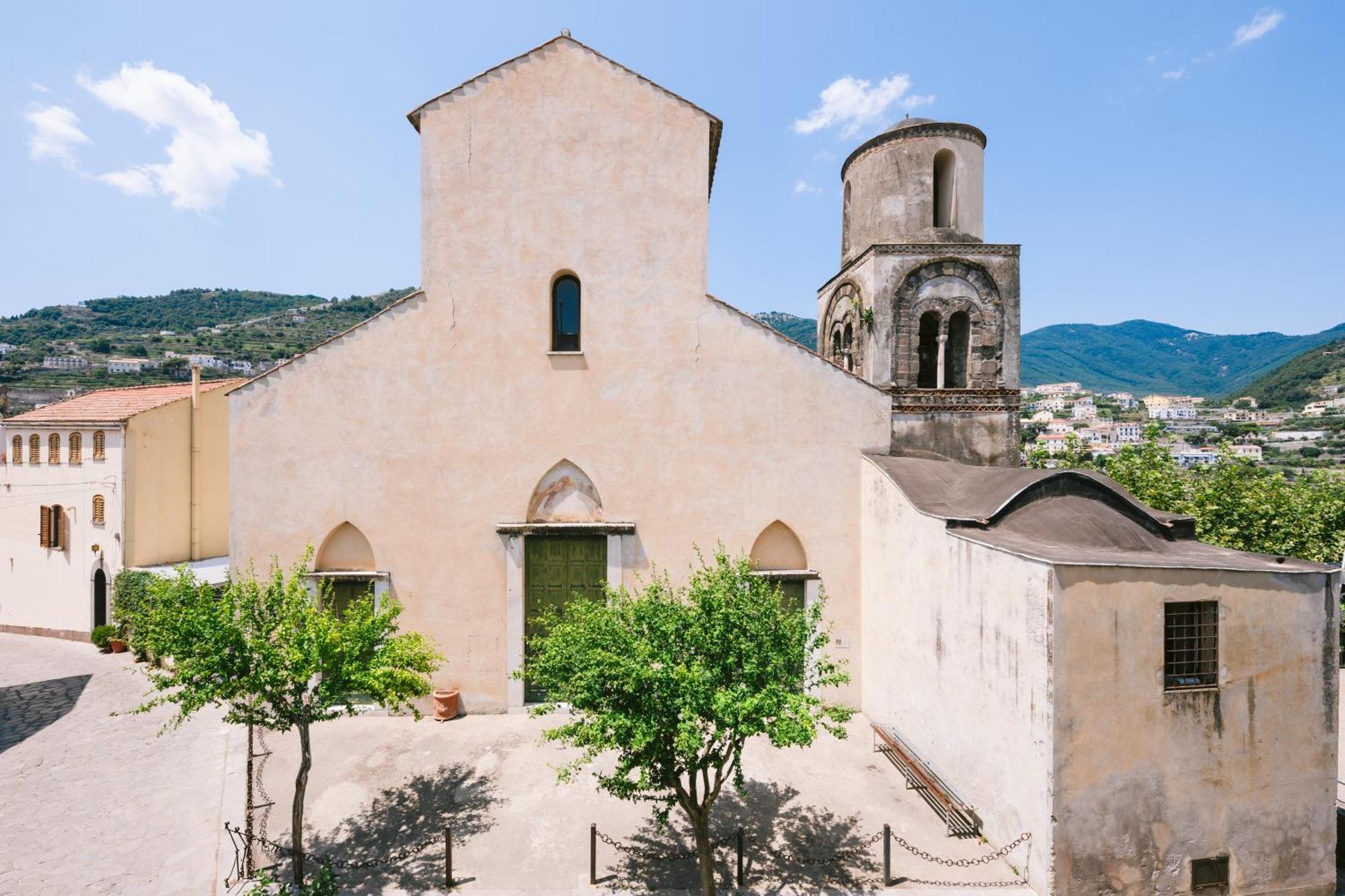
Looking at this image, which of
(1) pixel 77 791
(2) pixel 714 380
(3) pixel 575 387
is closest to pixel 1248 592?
(2) pixel 714 380

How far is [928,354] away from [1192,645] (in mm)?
8312

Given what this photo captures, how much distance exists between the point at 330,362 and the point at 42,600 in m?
16.5

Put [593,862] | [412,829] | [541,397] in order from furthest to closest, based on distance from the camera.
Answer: [541,397], [412,829], [593,862]

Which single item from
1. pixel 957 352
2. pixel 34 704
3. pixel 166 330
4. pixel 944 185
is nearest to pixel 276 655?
pixel 34 704

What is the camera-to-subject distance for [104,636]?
17062 millimetres

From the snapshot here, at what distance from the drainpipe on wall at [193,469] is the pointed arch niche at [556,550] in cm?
1418

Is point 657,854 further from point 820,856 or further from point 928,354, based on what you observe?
point 928,354

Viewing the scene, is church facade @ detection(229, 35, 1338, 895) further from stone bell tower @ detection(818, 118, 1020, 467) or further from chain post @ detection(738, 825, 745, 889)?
chain post @ detection(738, 825, 745, 889)

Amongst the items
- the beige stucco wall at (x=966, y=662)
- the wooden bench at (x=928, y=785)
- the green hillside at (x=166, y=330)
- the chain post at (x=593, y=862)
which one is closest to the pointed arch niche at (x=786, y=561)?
the beige stucco wall at (x=966, y=662)

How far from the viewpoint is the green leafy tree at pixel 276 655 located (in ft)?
22.1

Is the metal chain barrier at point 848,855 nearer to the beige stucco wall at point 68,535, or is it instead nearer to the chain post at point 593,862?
the chain post at point 593,862

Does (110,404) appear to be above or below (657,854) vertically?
above

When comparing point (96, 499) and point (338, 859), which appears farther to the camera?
point (96, 499)

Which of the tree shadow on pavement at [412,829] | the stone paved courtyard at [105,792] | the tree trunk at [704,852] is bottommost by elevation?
the stone paved courtyard at [105,792]
